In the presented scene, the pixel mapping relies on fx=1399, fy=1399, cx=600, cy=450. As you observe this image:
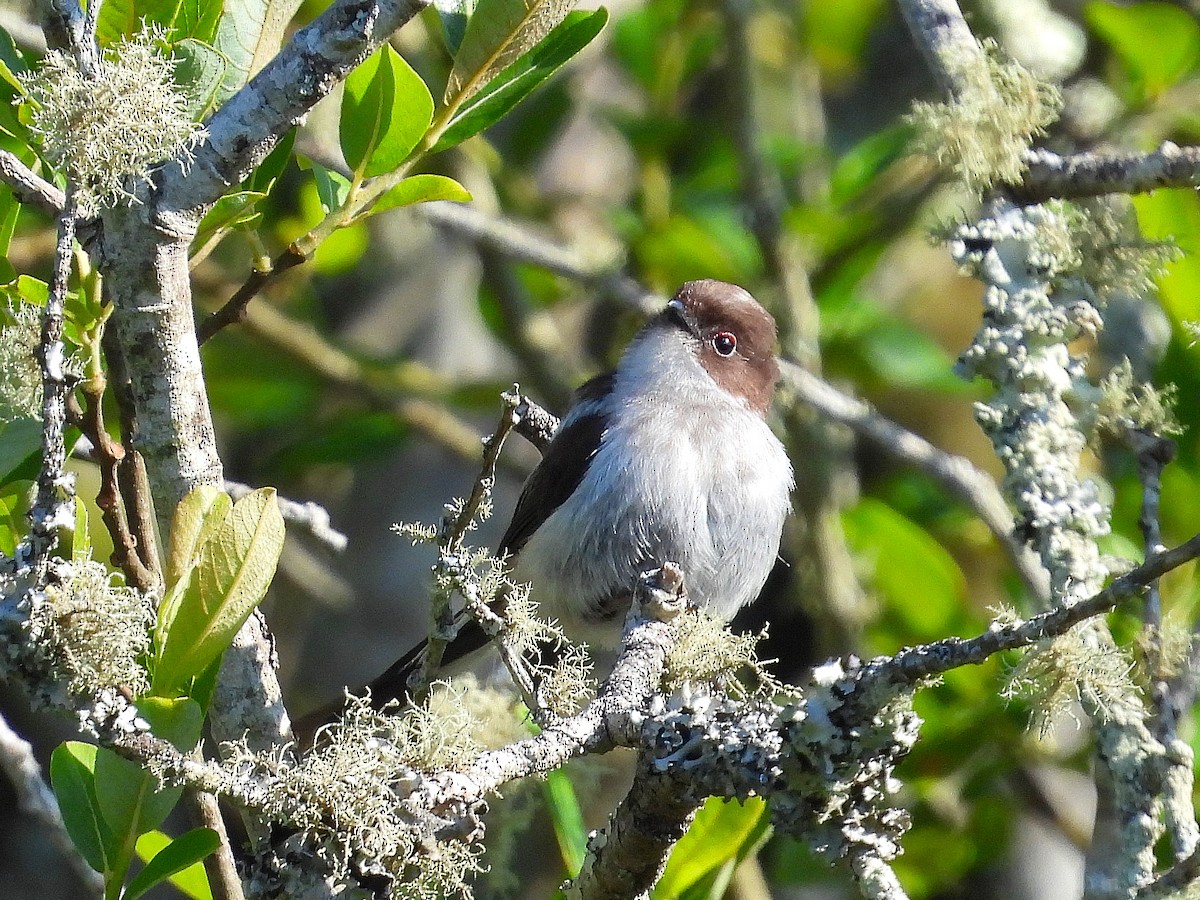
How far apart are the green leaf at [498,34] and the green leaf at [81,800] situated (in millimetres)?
1158

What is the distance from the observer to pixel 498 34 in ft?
7.14

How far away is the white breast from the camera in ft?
12.2

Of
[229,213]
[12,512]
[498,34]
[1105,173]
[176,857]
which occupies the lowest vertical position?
[176,857]

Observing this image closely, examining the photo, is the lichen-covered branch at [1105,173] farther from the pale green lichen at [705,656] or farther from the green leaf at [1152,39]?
the green leaf at [1152,39]

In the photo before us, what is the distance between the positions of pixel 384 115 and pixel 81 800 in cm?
113

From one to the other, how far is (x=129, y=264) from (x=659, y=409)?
7.26 feet

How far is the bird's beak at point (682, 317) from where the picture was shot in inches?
168

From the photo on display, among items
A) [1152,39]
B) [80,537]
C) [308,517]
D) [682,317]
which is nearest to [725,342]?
[682,317]

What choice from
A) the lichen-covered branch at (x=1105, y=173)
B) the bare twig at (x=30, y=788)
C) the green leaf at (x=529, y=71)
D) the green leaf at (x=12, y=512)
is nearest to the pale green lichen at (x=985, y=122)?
the lichen-covered branch at (x=1105, y=173)

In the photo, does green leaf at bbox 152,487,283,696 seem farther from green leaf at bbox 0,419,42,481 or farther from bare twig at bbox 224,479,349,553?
bare twig at bbox 224,479,349,553

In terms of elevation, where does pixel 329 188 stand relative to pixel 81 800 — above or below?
above

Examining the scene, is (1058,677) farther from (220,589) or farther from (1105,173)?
(220,589)

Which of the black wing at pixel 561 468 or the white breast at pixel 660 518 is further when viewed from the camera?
the black wing at pixel 561 468

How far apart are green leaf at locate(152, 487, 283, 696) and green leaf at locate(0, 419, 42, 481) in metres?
0.51
